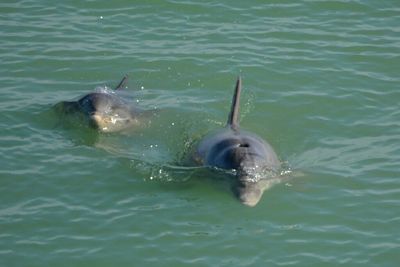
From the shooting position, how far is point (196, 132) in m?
14.1

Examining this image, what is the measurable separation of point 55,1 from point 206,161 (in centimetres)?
765

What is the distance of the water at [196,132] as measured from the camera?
11016 mm

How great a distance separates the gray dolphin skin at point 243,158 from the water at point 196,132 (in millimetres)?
217

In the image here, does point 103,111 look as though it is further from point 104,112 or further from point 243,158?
point 243,158

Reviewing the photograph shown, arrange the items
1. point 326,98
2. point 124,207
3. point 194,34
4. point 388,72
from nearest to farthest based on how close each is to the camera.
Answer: point 124,207, point 326,98, point 388,72, point 194,34

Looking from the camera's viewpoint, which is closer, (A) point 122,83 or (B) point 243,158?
(B) point 243,158

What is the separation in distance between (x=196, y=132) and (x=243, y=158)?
2231mm

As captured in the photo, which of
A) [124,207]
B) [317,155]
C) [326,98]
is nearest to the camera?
[124,207]

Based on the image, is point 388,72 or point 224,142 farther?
point 388,72

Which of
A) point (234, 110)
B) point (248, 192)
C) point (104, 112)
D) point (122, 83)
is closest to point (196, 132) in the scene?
point (234, 110)

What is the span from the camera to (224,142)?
41.1 feet

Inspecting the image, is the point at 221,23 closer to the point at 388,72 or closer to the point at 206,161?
the point at 388,72

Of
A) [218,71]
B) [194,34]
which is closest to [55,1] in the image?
[194,34]

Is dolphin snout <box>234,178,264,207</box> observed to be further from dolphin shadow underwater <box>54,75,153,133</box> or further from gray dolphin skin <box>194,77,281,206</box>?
dolphin shadow underwater <box>54,75,153,133</box>
